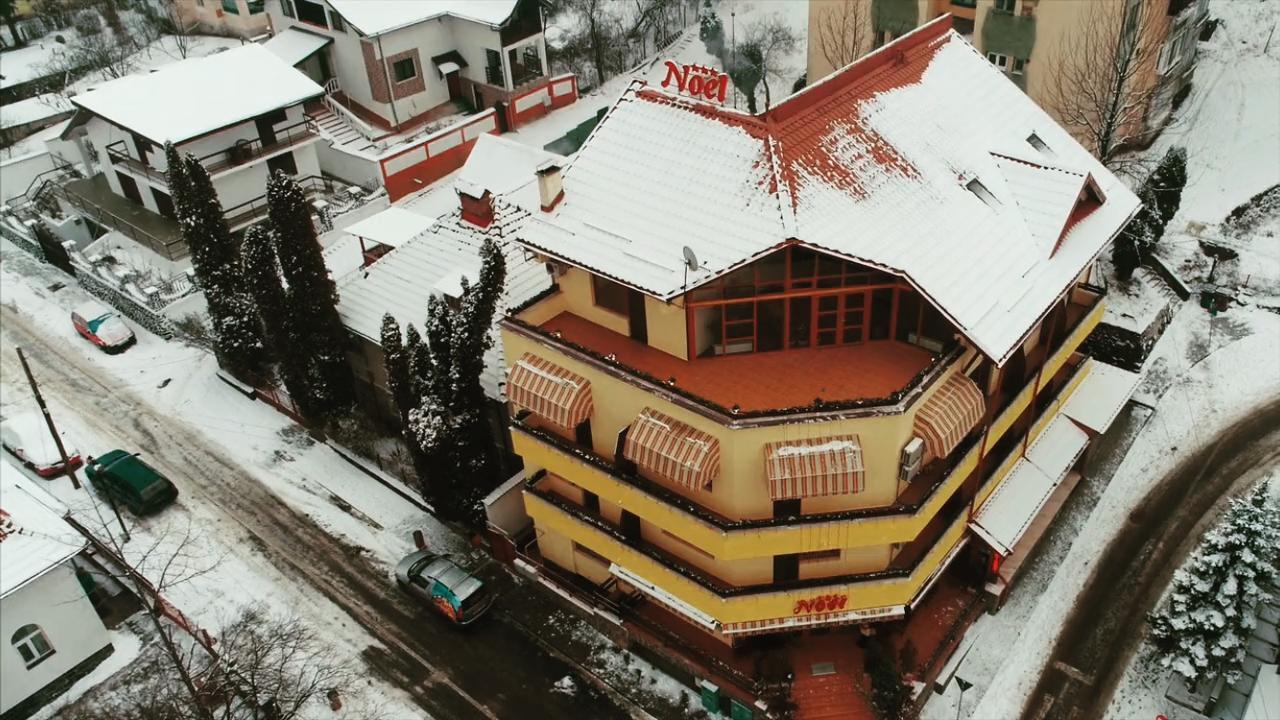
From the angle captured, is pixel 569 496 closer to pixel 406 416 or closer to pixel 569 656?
pixel 569 656

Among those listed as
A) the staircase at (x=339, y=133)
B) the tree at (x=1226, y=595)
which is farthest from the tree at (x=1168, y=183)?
the staircase at (x=339, y=133)

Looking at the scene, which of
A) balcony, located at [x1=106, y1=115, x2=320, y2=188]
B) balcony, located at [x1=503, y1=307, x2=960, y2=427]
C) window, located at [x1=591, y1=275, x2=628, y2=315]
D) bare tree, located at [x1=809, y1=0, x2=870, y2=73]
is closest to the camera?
balcony, located at [x1=503, y1=307, x2=960, y2=427]

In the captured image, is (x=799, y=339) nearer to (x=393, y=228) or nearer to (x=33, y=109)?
(x=393, y=228)

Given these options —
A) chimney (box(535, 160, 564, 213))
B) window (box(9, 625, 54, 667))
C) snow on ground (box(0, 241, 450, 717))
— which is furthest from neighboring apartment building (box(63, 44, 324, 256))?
chimney (box(535, 160, 564, 213))

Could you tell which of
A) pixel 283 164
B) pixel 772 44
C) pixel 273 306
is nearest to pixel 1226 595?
pixel 273 306

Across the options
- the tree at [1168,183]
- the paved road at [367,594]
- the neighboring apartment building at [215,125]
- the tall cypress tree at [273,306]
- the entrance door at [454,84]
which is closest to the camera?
the paved road at [367,594]

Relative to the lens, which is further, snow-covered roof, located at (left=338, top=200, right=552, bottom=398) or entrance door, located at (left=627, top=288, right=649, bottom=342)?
snow-covered roof, located at (left=338, top=200, right=552, bottom=398)

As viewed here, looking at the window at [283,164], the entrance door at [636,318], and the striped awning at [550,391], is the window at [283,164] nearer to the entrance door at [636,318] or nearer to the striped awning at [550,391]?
the striped awning at [550,391]

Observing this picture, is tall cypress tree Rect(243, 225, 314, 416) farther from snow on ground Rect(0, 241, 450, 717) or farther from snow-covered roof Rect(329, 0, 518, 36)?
snow-covered roof Rect(329, 0, 518, 36)
